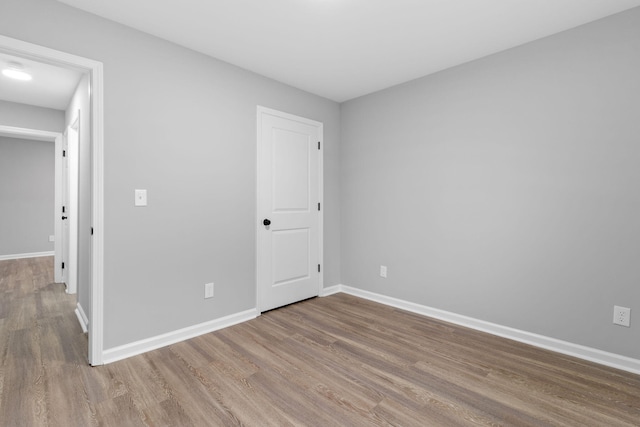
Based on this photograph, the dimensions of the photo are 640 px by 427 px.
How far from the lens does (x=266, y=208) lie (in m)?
3.20

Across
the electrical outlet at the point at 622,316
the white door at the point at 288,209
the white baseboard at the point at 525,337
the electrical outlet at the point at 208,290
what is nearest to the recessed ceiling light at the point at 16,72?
the white door at the point at 288,209

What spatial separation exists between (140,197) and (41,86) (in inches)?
94.6

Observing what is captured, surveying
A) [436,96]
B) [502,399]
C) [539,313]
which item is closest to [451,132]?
[436,96]

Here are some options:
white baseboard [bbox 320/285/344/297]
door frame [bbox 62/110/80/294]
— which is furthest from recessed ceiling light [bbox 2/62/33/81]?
white baseboard [bbox 320/285/344/297]

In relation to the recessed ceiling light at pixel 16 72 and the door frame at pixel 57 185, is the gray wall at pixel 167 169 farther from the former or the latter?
the door frame at pixel 57 185

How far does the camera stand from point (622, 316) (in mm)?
2100

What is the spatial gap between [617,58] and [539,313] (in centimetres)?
197

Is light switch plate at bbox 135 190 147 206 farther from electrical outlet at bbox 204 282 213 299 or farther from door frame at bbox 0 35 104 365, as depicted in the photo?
electrical outlet at bbox 204 282 213 299

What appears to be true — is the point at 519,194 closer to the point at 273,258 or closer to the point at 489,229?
the point at 489,229

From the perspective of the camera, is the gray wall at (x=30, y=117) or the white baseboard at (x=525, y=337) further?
the gray wall at (x=30, y=117)

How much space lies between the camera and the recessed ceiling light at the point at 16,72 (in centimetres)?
288

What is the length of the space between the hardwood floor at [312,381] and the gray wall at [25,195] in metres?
4.46

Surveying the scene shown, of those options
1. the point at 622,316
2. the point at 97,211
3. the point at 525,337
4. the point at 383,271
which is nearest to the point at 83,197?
the point at 97,211

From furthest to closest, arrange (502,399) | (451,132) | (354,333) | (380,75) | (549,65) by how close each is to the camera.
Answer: (380,75)
(451,132)
(354,333)
(549,65)
(502,399)
